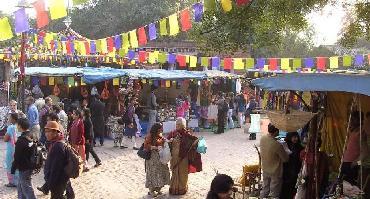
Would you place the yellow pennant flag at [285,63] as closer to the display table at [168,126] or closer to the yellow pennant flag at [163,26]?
the display table at [168,126]

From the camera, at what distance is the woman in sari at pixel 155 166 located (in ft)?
32.4

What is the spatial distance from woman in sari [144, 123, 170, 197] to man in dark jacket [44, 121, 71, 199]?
8.11 ft

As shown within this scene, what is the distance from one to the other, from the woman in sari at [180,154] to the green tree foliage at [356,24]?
4624 millimetres

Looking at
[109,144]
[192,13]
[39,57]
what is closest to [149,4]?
[39,57]

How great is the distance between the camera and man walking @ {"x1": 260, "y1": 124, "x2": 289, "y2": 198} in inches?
331

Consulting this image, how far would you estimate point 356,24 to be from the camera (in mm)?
11531

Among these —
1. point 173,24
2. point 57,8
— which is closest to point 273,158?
point 57,8

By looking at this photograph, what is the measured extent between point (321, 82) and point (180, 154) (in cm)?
377

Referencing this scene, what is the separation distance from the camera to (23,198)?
847cm

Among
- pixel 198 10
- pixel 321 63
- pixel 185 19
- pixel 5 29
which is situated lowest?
pixel 321 63

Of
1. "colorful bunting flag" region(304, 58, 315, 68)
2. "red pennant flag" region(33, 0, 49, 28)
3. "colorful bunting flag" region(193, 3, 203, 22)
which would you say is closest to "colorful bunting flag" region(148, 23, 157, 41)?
"colorful bunting flag" region(193, 3, 203, 22)

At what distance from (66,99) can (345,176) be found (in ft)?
46.7

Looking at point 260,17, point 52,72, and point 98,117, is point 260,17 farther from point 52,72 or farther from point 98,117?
point 52,72

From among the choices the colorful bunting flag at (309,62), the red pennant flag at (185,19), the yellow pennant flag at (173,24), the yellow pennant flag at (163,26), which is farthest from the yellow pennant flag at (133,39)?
the colorful bunting flag at (309,62)
